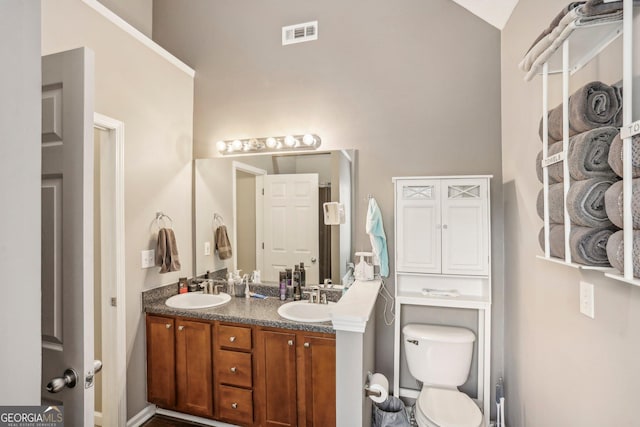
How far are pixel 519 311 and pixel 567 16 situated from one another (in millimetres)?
1587

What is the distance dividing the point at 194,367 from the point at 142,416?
0.61m

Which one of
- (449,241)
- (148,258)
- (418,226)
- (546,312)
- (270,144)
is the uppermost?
(270,144)

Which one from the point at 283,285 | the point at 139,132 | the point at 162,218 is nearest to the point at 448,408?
the point at 283,285

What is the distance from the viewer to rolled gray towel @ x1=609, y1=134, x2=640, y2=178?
0.78 m

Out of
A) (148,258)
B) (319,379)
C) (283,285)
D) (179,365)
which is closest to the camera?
(319,379)

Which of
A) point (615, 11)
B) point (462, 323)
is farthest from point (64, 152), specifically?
point (462, 323)

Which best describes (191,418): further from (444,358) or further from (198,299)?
(444,358)

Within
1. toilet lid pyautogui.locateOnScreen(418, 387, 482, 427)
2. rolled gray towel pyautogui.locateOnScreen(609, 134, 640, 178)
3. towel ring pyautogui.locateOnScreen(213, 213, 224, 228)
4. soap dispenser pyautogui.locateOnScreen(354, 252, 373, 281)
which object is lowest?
toilet lid pyautogui.locateOnScreen(418, 387, 482, 427)

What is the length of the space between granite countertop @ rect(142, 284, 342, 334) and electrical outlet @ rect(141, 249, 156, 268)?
210 millimetres

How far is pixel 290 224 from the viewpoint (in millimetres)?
2604

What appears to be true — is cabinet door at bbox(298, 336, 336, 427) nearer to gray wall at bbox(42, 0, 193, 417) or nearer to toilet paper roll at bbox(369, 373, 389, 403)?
toilet paper roll at bbox(369, 373, 389, 403)

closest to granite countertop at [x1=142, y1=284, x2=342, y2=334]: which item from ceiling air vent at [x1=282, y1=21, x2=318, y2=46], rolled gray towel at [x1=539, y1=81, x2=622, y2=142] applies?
rolled gray towel at [x1=539, y1=81, x2=622, y2=142]

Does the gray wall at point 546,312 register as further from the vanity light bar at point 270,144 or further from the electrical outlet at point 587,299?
the vanity light bar at point 270,144
